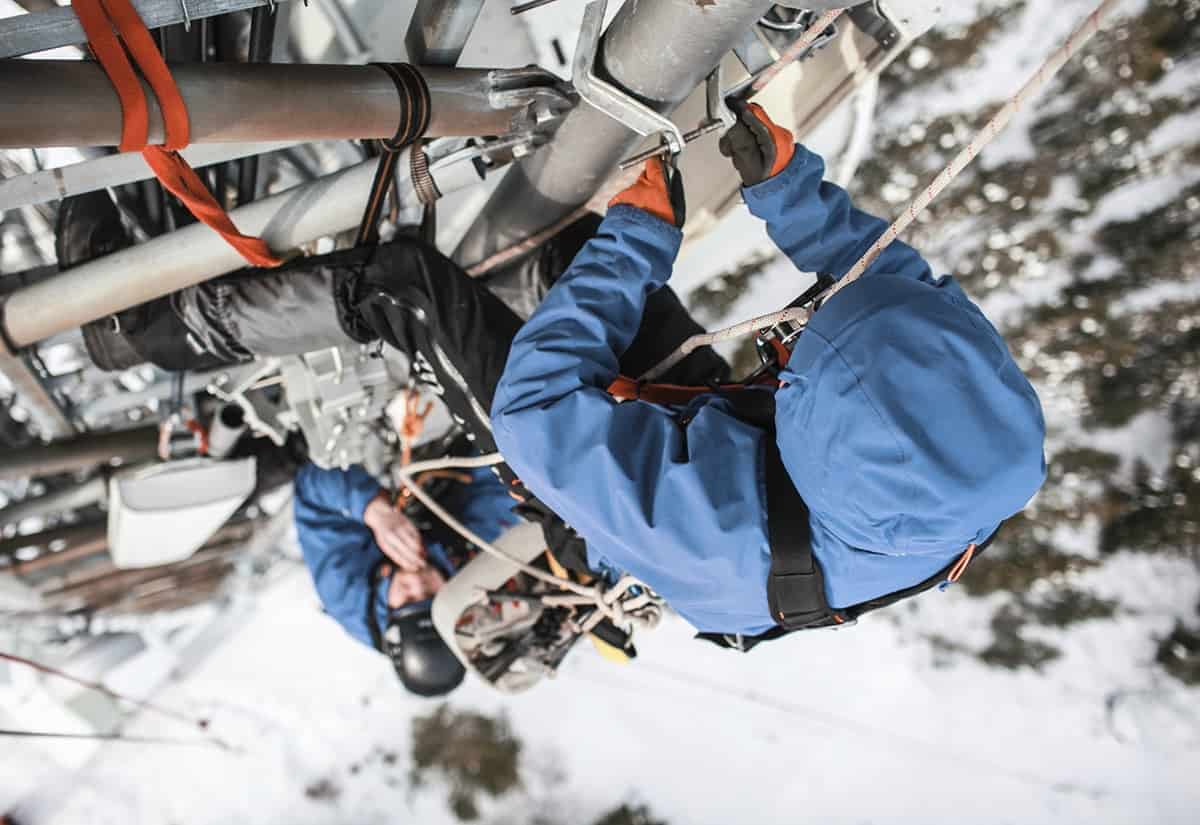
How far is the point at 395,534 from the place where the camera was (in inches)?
112

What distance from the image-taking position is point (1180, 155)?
5.21 meters

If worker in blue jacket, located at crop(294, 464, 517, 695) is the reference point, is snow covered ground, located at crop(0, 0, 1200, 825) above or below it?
below

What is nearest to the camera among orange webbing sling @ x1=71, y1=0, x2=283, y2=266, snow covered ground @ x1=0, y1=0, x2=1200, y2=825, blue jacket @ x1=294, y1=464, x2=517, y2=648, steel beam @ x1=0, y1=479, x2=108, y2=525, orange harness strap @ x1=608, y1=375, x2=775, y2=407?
orange webbing sling @ x1=71, y1=0, x2=283, y2=266

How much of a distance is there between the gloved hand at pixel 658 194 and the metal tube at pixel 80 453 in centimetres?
244

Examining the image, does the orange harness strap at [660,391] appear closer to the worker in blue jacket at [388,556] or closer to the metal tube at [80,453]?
the worker in blue jacket at [388,556]

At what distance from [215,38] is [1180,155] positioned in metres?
5.92

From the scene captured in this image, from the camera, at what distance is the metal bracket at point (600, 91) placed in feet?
4.07

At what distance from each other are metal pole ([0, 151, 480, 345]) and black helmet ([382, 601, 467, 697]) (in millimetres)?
1518

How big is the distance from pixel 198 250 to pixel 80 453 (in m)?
1.66

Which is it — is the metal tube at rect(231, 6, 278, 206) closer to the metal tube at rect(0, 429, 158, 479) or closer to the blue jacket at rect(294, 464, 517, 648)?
the blue jacket at rect(294, 464, 517, 648)

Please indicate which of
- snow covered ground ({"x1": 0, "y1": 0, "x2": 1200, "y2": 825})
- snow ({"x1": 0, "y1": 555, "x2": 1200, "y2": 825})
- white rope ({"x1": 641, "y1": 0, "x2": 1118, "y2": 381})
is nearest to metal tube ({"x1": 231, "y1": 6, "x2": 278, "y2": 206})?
white rope ({"x1": 641, "y1": 0, "x2": 1118, "y2": 381})

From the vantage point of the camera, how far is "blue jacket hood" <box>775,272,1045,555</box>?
40.5 inches

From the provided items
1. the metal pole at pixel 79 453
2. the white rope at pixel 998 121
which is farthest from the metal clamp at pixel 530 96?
the metal pole at pixel 79 453

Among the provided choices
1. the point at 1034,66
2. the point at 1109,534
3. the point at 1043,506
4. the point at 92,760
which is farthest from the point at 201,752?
the point at 1034,66
